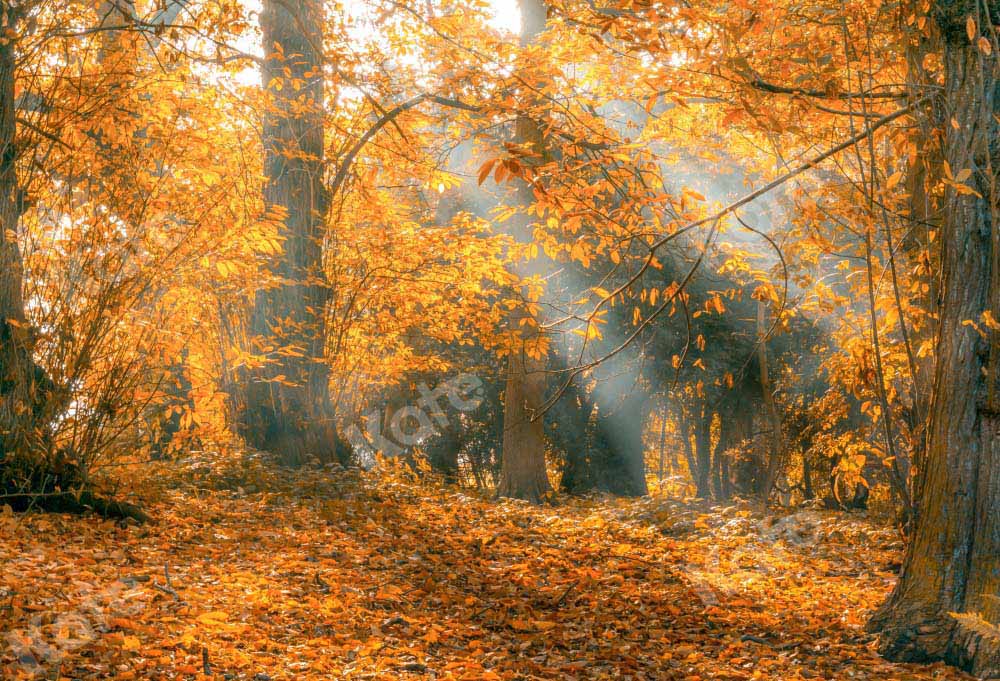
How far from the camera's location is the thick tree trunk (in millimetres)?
4410

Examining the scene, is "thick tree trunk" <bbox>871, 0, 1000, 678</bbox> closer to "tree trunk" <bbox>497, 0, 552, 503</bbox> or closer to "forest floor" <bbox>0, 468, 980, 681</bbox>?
"forest floor" <bbox>0, 468, 980, 681</bbox>

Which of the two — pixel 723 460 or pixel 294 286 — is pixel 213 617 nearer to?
pixel 294 286

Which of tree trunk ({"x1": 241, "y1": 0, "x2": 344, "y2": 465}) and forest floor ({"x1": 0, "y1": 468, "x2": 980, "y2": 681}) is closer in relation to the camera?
forest floor ({"x1": 0, "y1": 468, "x2": 980, "y2": 681})

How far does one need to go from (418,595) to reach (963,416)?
3.49 m

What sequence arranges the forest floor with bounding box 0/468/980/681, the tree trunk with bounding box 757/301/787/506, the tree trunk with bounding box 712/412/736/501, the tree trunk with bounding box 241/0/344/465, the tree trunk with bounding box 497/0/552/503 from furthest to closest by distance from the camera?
the tree trunk with bounding box 712/412/736/501, the tree trunk with bounding box 757/301/787/506, the tree trunk with bounding box 497/0/552/503, the tree trunk with bounding box 241/0/344/465, the forest floor with bounding box 0/468/980/681

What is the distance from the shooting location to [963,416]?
4.51 meters

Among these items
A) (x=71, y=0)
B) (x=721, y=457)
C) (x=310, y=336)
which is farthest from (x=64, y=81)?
(x=721, y=457)

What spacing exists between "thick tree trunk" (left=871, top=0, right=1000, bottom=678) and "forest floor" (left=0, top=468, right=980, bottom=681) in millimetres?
328

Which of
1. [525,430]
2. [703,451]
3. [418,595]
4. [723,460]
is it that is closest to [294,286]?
[525,430]

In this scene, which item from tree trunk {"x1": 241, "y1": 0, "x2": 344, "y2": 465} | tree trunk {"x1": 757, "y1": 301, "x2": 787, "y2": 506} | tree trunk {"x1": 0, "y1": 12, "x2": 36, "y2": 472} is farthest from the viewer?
tree trunk {"x1": 757, "y1": 301, "x2": 787, "y2": 506}

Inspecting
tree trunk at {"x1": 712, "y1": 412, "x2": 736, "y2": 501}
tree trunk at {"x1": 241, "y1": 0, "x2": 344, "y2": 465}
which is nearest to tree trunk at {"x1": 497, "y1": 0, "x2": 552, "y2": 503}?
tree trunk at {"x1": 241, "y1": 0, "x2": 344, "y2": 465}

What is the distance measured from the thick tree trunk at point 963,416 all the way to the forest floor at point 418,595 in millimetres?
328

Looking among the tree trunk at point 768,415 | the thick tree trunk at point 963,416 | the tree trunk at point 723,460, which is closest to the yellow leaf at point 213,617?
the thick tree trunk at point 963,416

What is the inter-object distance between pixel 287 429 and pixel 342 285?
182 centimetres
